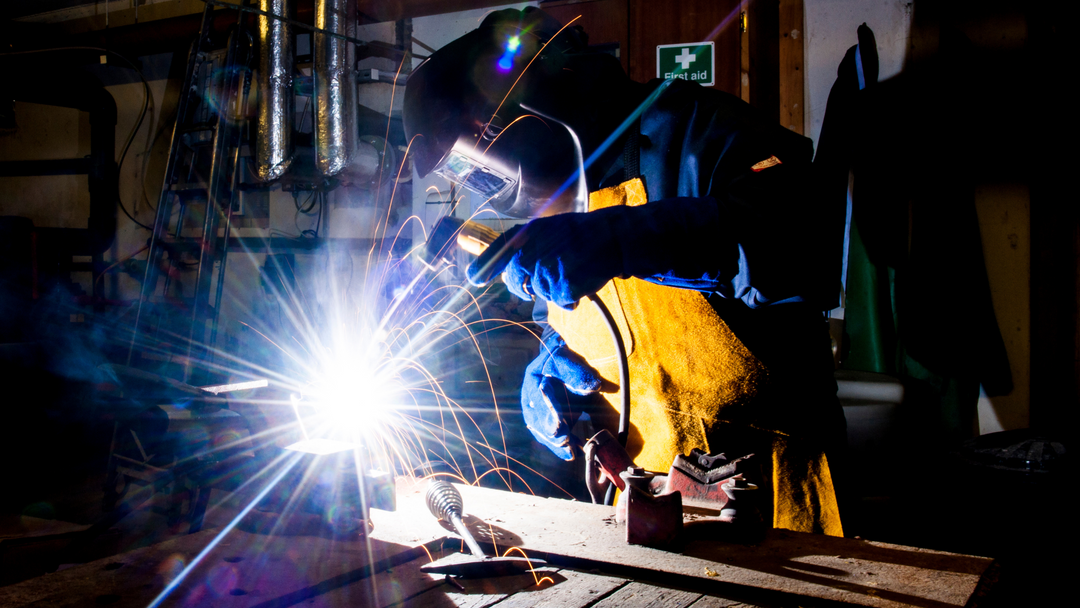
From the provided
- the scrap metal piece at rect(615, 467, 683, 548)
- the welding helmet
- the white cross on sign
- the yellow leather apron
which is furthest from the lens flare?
the white cross on sign

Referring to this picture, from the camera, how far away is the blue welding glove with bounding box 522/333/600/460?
178cm

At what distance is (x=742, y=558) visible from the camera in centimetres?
116

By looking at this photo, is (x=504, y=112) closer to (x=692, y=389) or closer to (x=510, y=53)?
(x=510, y=53)

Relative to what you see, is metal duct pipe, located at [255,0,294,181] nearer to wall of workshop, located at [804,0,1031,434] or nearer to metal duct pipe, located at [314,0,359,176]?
metal duct pipe, located at [314,0,359,176]

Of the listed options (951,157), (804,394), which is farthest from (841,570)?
(951,157)

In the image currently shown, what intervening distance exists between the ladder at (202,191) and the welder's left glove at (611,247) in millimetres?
3661

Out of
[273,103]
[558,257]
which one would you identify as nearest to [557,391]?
[558,257]

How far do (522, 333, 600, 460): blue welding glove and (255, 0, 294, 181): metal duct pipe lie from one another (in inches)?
134

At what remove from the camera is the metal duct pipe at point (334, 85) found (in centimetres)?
433

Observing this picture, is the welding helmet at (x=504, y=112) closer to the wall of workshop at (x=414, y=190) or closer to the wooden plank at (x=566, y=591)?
the wooden plank at (x=566, y=591)

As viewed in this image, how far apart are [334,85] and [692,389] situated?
3.76 meters

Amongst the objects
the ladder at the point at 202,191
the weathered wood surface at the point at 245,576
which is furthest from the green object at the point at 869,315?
the ladder at the point at 202,191

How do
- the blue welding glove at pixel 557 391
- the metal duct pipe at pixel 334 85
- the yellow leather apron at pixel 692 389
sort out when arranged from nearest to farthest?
the yellow leather apron at pixel 692 389 → the blue welding glove at pixel 557 391 → the metal duct pipe at pixel 334 85

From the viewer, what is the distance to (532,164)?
1.72 metres
